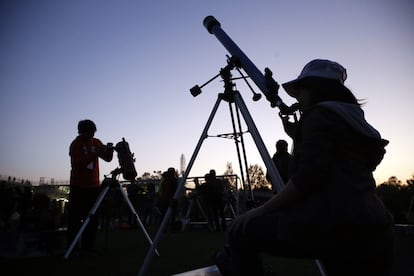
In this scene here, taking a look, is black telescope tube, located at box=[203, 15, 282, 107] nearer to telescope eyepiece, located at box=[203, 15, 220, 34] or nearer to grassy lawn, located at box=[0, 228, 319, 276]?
telescope eyepiece, located at box=[203, 15, 220, 34]

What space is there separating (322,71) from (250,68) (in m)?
1.60

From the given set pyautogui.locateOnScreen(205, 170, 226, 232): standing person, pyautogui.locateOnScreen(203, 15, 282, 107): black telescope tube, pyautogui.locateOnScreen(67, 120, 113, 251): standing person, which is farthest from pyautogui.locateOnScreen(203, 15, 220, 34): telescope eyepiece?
pyautogui.locateOnScreen(205, 170, 226, 232): standing person

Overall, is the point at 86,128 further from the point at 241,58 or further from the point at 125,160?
the point at 241,58

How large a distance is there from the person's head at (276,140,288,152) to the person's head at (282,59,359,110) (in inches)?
149

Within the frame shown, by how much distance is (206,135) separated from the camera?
121 inches

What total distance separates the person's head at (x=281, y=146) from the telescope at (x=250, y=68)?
2.43 m

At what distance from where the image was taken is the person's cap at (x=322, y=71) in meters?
1.58

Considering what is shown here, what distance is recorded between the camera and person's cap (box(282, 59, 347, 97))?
158 cm

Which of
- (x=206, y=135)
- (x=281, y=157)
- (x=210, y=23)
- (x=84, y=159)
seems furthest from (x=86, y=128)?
(x=281, y=157)

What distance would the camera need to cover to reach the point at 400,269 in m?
3.84

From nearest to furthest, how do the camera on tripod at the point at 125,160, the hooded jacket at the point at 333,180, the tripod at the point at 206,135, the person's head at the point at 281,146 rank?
Result: the hooded jacket at the point at 333,180
the tripod at the point at 206,135
the camera on tripod at the point at 125,160
the person's head at the point at 281,146

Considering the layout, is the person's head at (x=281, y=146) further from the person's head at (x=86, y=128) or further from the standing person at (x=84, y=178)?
the person's head at (x=86, y=128)

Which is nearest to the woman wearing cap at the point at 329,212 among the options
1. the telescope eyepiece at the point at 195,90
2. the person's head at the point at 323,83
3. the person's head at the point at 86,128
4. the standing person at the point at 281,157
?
the person's head at the point at 323,83

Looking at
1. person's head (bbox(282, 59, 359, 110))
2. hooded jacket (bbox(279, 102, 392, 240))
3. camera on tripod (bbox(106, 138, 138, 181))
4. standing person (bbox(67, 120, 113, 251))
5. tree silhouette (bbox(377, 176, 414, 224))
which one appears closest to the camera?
hooded jacket (bbox(279, 102, 392, 240))
